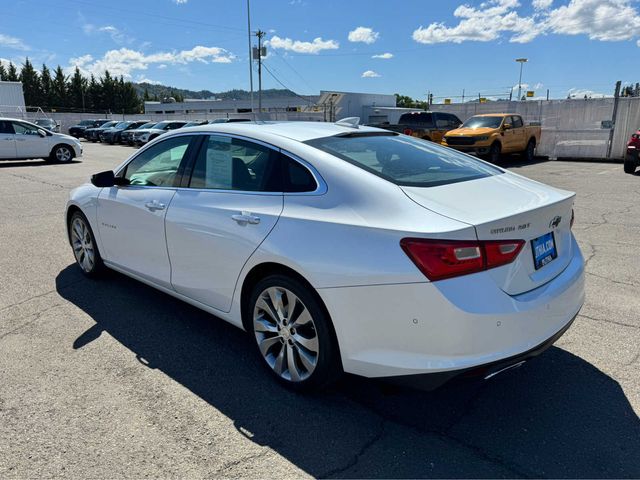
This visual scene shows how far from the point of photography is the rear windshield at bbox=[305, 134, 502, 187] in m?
2.95

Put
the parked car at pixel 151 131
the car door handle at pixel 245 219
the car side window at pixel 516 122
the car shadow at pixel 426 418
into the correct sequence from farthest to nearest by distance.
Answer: the parked car at pixel 151 131
the car side window at pixel 516 122
the car door handle at pixel 245 219
the car shadow at pixel 426 418

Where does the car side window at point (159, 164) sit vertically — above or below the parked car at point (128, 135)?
above

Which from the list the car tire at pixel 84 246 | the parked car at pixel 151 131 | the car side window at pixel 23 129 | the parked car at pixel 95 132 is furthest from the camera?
the parked car at pixel 95 132

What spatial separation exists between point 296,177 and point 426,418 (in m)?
1.62

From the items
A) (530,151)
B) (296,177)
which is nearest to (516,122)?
(530,151)

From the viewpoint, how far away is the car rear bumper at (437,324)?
2326 millimetres

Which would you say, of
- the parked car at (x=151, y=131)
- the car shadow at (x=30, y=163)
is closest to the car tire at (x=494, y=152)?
the car shadow at (x=30, y=163)

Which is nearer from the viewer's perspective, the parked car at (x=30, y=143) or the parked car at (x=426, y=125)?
the parked car at (x=30, y=143)

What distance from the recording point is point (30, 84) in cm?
7556

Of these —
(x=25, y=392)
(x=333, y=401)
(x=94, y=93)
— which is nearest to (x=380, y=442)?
(x=333, y=401)

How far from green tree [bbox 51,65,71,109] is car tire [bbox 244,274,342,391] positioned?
8711 cm

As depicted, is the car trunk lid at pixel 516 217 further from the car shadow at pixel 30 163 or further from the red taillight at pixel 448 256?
the car shadow at pixel 30 163

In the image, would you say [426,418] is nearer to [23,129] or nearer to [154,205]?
[154,205]

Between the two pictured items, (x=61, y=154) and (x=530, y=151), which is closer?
(x=61, y=154)
